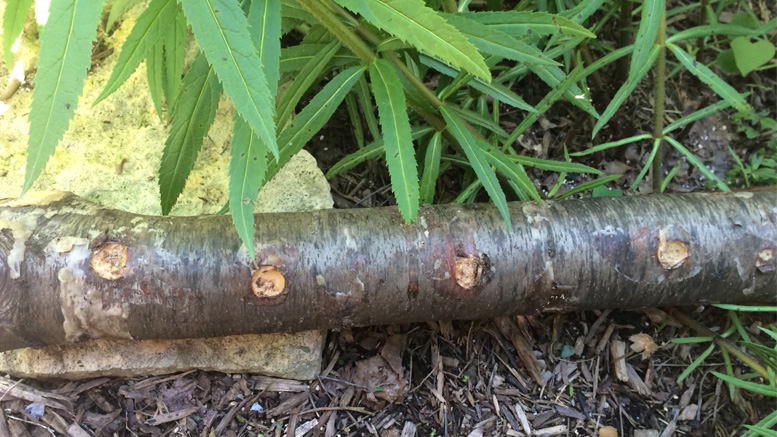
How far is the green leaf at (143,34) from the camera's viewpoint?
4.11 ft

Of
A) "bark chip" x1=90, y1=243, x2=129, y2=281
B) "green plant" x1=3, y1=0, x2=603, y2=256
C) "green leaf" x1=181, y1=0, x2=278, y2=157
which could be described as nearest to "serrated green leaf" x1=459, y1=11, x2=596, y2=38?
"green plant" x1=3, y1=0, x2=603, y2=256

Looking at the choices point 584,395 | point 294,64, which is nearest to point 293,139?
point 294,64

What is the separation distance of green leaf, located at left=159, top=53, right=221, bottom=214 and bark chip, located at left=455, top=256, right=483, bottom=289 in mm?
824

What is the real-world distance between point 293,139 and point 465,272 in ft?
2.02

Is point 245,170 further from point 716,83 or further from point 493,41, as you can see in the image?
point 716,83

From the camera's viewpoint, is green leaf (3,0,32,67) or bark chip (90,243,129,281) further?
bark chip (90,243,129,281)

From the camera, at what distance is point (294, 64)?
1509mm

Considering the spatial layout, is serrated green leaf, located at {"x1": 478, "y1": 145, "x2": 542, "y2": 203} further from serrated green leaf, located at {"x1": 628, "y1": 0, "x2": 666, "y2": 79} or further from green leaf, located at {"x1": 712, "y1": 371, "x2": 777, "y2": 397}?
green leaf, located at {"x1": 712, "y1": 371, "x2": 777, "y2": 397}

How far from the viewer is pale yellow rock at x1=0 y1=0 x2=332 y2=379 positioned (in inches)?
65.7

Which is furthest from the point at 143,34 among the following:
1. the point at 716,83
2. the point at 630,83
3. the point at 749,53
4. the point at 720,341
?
the point at 749,53

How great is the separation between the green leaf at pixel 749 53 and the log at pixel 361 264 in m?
0.65

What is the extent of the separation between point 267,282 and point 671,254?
3.88 feet

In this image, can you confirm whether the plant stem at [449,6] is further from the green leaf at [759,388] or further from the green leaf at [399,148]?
the green leaf at [759,388]

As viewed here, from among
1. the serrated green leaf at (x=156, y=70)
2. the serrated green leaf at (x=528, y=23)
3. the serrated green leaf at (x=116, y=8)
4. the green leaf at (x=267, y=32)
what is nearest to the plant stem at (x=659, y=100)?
the serrated green leaf at (x=528, y=23)
